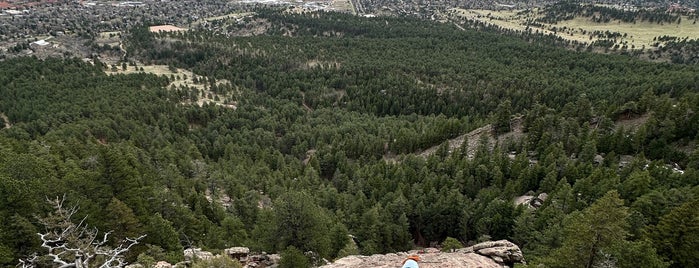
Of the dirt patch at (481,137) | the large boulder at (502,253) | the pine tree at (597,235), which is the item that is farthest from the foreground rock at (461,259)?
the dirt patch at (481,137)

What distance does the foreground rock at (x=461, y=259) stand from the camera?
3509 cm

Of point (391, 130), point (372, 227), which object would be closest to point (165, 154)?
point (372, 227)

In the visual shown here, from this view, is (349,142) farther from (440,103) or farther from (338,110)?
(440,103)

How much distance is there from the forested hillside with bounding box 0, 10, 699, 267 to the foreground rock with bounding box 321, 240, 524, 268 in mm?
4083

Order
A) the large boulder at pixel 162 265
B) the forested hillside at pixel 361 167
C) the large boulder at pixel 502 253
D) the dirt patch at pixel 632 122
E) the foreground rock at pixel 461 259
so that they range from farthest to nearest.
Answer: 1. the dirt patch at pixel 632 122
2. the forested hillside at pixel 361 167
3. the large boulder at pixel 502 253
4. the large boulder at pixel 162 265
5. the foreground rock at pixel 461 259

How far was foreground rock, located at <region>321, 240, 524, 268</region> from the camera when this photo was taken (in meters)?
35.1

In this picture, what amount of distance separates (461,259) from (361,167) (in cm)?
7952

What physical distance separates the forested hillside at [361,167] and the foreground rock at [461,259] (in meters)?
4.08

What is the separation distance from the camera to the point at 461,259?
35938 millimetres

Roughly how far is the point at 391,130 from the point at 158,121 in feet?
260

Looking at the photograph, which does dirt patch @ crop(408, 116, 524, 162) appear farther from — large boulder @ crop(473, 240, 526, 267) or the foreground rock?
the foreground rock

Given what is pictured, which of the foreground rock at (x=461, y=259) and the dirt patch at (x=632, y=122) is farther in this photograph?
the dirt patch at (x=632, y=122)

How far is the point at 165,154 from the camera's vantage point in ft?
329

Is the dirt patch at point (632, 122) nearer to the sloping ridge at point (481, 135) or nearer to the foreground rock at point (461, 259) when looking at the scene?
the sloping ridge at point (481, 135)
